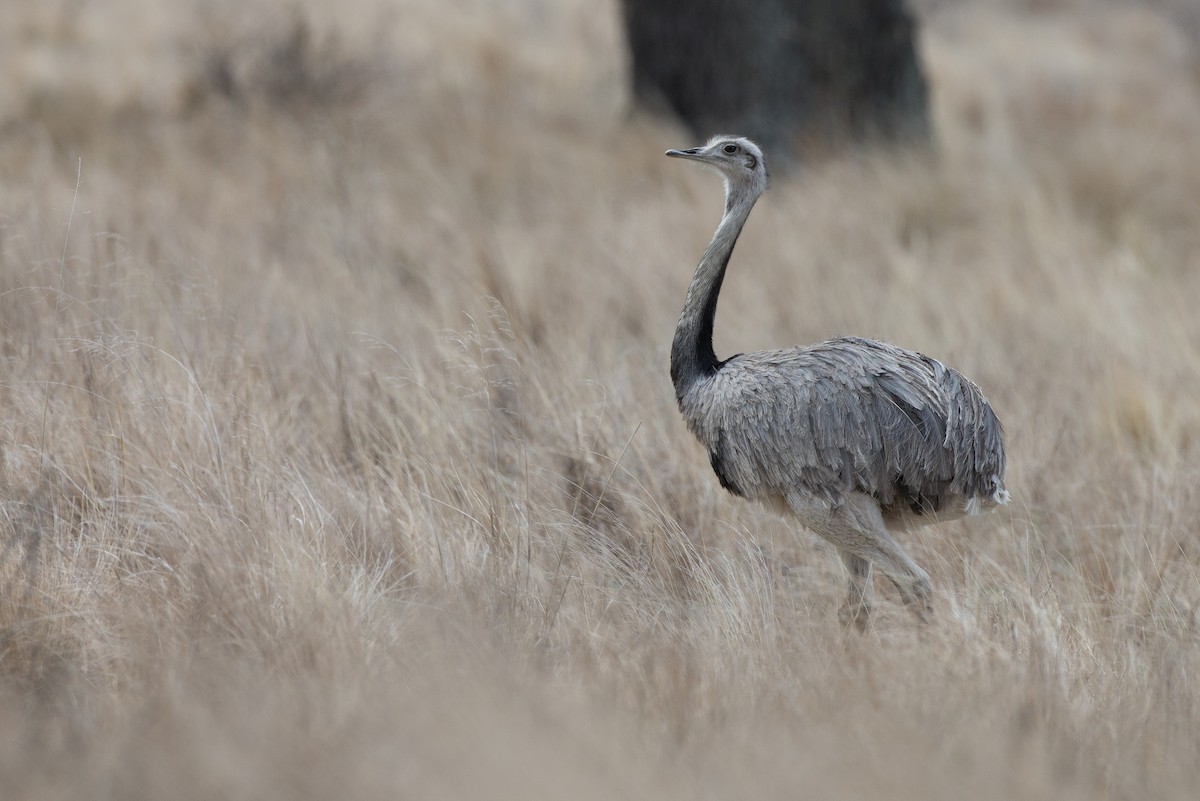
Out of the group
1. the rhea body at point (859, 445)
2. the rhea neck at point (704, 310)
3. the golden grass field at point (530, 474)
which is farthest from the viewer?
the rhea neck at point (704, 310)

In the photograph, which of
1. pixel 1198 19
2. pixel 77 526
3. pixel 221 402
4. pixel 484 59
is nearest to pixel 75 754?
pixel 77 526

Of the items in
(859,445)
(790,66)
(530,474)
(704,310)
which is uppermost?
(790,66)

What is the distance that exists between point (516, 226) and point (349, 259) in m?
1.22

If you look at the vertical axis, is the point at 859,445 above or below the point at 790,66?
below

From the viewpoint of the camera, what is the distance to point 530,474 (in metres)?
3.92

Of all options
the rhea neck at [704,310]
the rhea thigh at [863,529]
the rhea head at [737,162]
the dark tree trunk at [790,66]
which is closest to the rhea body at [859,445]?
the rhea thigh at [863,529]

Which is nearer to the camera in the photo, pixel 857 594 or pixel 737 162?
pixel 857 594

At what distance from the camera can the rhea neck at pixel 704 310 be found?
11.9 ft

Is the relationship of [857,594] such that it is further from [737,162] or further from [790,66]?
[790,66]

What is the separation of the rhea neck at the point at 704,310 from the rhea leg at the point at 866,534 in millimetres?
503

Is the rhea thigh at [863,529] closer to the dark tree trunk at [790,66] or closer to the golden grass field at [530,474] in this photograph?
the golden grass field at [530,474]

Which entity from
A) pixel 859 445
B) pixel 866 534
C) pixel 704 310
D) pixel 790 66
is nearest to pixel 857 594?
pixel 866 534

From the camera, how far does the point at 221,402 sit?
4.01m

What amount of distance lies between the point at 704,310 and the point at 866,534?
30.9 inches
